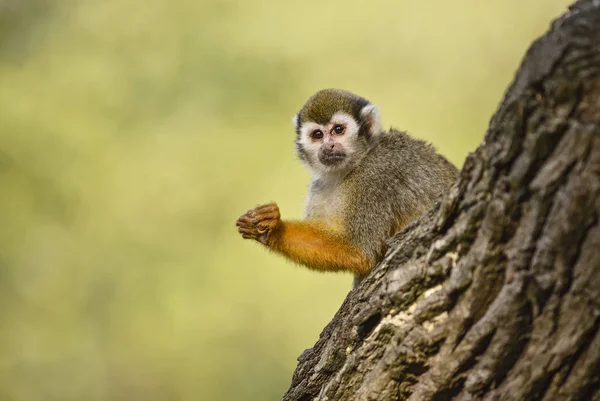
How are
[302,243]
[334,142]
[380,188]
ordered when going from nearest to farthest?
1. [302,243]
2. [380,188]
3. [334,142]

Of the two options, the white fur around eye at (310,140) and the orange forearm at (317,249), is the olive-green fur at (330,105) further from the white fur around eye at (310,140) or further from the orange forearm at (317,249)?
the orange forearm at (317,249)

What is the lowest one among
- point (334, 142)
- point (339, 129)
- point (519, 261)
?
point (519, 261)

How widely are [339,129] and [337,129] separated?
2 centimetres

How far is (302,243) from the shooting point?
15.1 feet

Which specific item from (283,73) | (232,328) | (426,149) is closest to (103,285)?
(232,328)

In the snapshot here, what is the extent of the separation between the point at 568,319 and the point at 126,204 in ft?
28.7

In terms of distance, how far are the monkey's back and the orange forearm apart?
0.27 ft

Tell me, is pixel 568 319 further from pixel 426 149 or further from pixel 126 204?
pixel 126 204

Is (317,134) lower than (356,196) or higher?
higher

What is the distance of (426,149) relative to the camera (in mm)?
4887

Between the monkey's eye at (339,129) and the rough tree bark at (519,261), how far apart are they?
2.55 meters

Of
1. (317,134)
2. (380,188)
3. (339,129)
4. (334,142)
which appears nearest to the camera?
(380,188)

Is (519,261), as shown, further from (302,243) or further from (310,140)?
(310,140)

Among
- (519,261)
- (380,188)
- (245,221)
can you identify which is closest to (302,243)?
(245,221)
